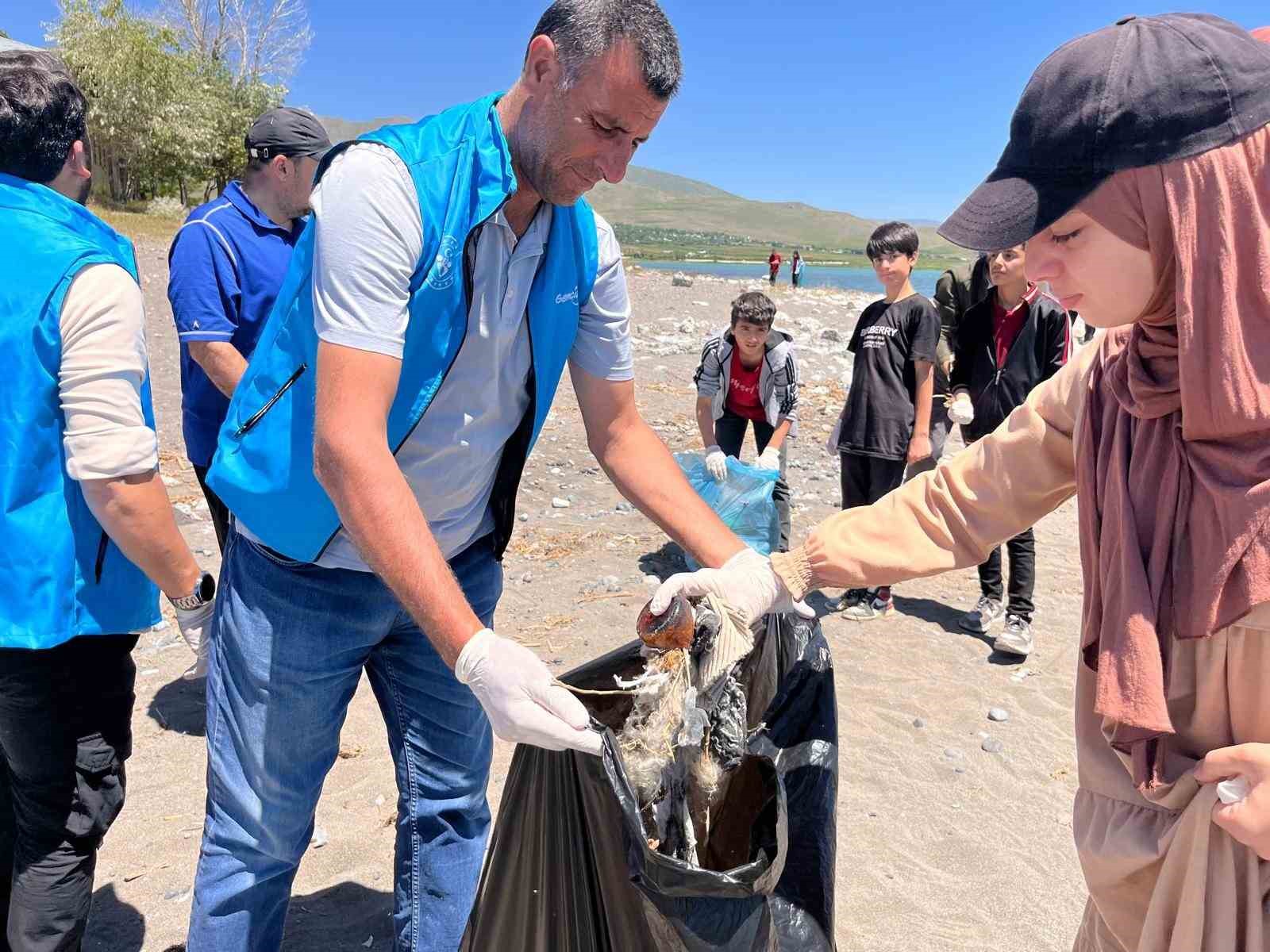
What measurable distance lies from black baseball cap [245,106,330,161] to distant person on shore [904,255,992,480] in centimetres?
331

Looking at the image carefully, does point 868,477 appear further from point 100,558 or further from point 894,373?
point 100,558

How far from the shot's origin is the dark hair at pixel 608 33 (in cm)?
171

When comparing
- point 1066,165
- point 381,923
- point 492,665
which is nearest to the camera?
point 1066,165

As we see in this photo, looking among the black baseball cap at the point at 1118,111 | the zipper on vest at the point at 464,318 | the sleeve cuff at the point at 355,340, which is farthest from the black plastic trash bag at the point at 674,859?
the black baseball cap at the point at 1118,111

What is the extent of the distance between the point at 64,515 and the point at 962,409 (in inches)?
163

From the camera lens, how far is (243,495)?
5.94 ft

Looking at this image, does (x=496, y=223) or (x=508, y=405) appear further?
(x=508, y=405)

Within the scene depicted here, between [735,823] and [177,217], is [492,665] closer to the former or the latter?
[735,823]

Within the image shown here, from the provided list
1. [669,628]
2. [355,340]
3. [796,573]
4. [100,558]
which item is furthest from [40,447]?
[796,573]

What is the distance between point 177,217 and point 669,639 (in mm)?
32475

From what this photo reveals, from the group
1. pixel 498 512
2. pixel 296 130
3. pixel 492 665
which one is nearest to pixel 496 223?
pixel 498 512

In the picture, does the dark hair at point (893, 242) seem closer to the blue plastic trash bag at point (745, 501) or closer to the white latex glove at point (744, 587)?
the blue plastic trash bag at point (745, 501)

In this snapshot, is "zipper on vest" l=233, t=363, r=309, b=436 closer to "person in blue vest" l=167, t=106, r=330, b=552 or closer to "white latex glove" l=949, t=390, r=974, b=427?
"person in blue vest" l=167, t=106, r=330, b=552

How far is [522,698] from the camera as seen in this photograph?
5.13ft
